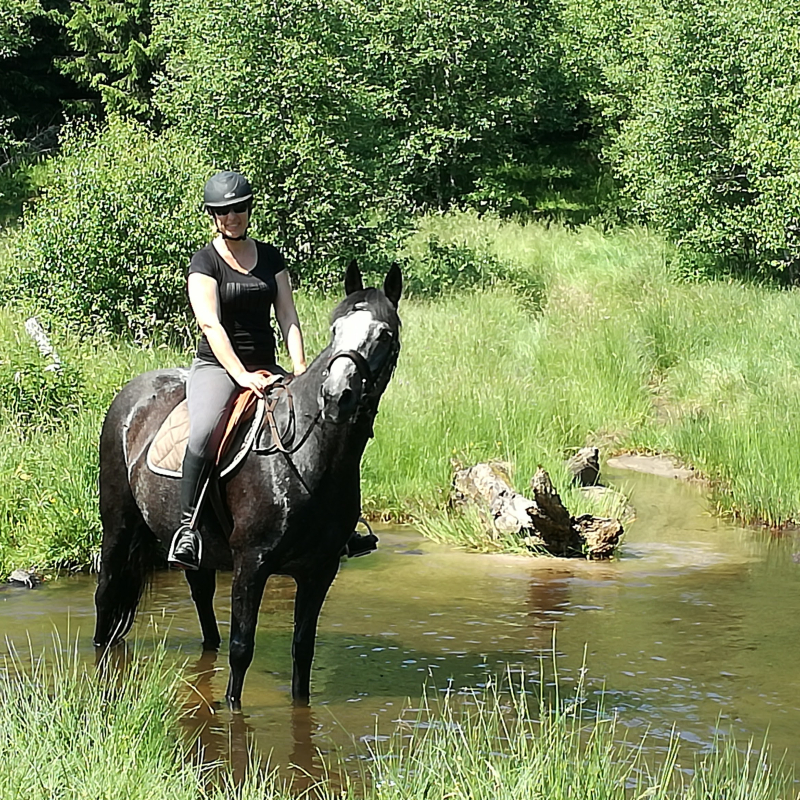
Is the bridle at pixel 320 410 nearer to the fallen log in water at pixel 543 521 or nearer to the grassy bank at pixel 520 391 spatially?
the grassy bank at pixel 520 391

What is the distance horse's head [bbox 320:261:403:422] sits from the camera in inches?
235

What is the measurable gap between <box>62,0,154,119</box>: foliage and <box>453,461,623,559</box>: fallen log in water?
30.3 m

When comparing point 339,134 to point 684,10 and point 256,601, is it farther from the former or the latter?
point 256,601

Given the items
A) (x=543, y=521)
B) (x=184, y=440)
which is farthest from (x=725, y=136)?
(x=184, y=440)

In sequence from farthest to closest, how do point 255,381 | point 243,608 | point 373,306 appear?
point 243,608, point 255,381, point 373,306

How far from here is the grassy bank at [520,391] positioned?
10516 millimetres

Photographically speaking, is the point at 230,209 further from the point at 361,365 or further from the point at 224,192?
the point at 361,365

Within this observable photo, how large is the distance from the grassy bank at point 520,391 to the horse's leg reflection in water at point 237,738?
10.3 ft

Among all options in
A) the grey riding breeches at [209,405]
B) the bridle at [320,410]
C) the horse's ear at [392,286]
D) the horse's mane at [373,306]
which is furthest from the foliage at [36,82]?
the horse's mane at [373,306]

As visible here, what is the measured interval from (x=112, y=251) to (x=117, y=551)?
9.10m

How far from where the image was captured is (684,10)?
76.5 ft

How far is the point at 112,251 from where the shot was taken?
53.5ft

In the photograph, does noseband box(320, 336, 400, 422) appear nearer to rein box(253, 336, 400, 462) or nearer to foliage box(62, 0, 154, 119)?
rein box(253, 336, 400, 462)

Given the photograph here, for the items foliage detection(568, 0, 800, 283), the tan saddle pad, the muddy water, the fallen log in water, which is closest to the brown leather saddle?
the tan saddle pad
